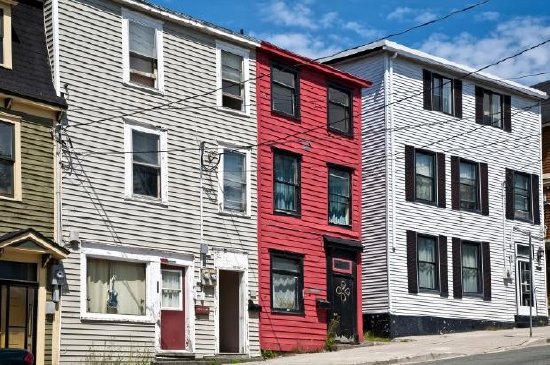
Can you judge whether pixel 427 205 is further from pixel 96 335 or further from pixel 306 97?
pixel 96 335

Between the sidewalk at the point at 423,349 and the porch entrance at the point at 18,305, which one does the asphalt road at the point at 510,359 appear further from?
the porch entrance at the point at 18,305

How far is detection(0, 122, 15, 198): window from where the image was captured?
73.3 feet

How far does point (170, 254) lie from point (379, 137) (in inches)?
420

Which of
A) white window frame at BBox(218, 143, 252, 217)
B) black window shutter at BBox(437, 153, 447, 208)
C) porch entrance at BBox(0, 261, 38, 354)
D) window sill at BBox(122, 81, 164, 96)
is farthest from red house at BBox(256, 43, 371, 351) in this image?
porch entrance at BBox(0, 261, 38, 354)

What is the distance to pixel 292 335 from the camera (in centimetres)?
2880

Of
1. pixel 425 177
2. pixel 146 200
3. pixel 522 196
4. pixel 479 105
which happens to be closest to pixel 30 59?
pixel 146 200

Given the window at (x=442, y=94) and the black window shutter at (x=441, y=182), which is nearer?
the black window shutter at (x=441, y=182)

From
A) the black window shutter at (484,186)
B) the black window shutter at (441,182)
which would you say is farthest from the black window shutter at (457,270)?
the black window shutter at (484,186)

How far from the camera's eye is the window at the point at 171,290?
2588 centimetres

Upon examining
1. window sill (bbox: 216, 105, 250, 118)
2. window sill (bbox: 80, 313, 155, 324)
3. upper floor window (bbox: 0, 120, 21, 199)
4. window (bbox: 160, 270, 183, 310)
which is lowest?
window sill (bbox: 80, 313, 155, 324)

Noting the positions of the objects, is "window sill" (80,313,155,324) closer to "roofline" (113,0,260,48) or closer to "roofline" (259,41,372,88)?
"roofline" (113,0,260,48)

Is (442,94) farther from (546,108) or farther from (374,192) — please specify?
(546,108)

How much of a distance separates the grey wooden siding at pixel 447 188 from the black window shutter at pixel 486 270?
8.2 inches

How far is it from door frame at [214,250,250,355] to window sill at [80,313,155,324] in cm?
230
